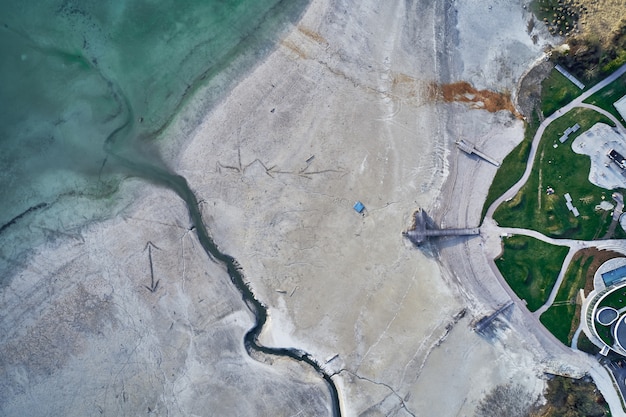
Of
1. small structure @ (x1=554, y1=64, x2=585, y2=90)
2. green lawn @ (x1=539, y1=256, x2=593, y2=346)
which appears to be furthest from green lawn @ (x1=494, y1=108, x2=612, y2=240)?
green lawn @ (x1=539, y1=256, x2=593, y2=346)

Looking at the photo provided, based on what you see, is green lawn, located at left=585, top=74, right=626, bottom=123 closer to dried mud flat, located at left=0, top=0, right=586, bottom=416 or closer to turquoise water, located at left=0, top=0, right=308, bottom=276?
dried mud flat, located at left=0, top=0, right=586, bottom=416

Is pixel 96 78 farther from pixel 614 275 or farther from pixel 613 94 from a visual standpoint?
pixel 614 275

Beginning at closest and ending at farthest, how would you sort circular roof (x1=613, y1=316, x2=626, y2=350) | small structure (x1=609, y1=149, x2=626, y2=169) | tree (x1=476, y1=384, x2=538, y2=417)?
circular roof (x1=613, y1=316, x2=626, y2=350) → small structure (x1=609, y1=149, x2=626, y2=169) → tree (x1=476, y1=384, x2=538, y2=417)

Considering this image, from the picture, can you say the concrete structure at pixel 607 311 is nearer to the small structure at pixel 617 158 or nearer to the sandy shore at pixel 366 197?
the sandy shore at pixel 366 197

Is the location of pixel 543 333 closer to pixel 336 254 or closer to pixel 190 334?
pixel 336 254

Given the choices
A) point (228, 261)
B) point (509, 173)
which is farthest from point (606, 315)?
point (228, 261)

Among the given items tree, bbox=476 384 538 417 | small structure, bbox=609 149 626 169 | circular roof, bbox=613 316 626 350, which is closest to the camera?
circular roof, bbox=613 316 626 350
